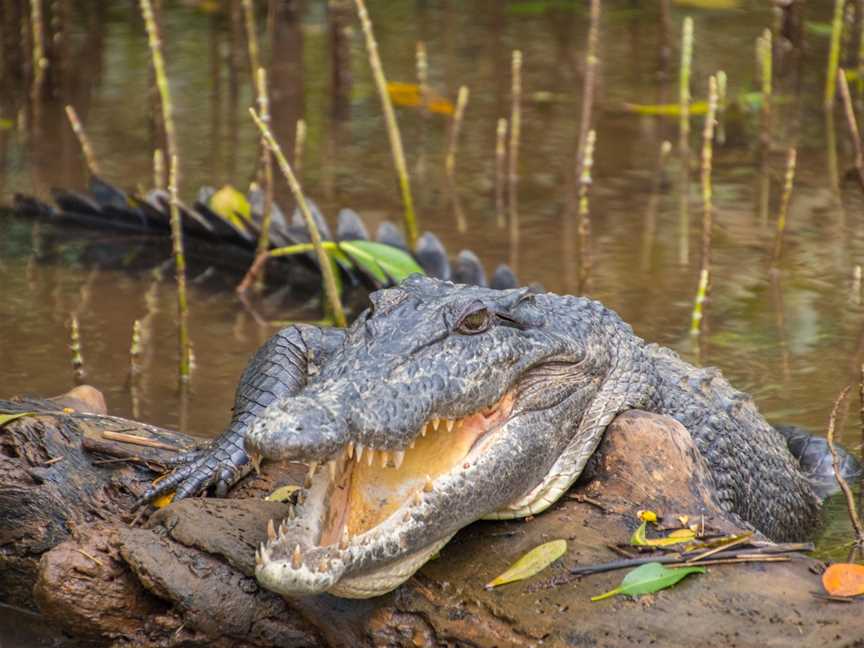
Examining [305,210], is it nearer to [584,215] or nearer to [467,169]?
[584,215]

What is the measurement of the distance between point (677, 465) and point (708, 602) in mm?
416

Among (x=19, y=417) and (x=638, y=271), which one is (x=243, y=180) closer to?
(x=638, y=271)

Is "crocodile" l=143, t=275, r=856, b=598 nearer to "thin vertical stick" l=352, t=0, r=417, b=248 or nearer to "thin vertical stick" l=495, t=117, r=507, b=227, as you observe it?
"thin vertical stick" l=352, t=0, r=417, b=248

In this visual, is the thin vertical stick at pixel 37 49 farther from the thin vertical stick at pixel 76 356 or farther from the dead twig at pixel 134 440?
the dead twig at pixel 134 440

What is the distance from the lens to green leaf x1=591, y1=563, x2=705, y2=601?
297 centimetres

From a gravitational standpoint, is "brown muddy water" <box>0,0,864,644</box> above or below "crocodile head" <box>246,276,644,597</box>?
below

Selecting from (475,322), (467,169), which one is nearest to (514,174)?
(467,169)

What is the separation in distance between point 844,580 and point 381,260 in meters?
3.42

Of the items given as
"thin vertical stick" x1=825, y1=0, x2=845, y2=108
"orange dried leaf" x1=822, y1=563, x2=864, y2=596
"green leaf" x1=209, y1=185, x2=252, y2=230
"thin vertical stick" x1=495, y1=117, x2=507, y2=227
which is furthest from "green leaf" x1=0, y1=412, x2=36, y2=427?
"thin vertical stick" x1=825, y1=0, x2=845, y2=108

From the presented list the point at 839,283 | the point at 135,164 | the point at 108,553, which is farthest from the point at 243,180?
the point at 108,553

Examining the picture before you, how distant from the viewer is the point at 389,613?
313 centimetres

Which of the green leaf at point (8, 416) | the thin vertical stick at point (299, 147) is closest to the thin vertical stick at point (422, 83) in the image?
the thin vertical stick at point (299, 147)

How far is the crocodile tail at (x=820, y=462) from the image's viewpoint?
14.8 ft

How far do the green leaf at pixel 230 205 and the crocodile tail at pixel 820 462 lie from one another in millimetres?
3103
